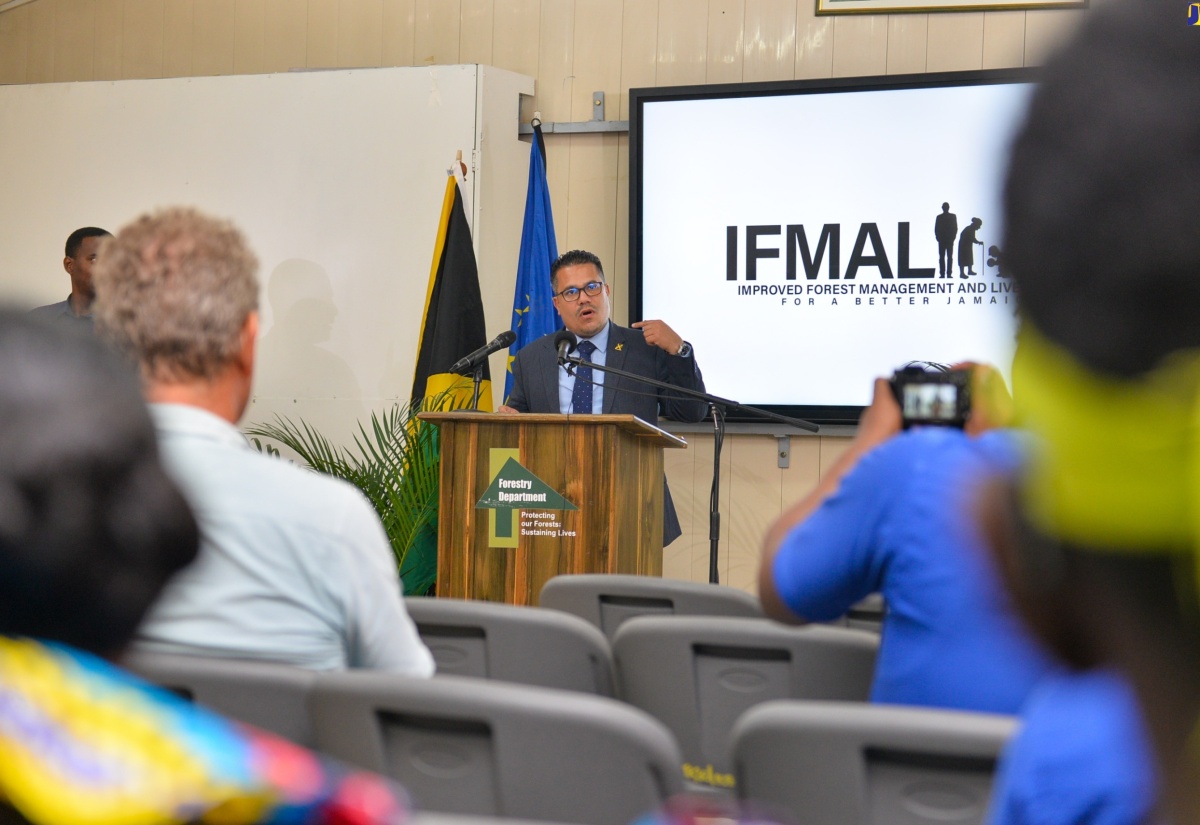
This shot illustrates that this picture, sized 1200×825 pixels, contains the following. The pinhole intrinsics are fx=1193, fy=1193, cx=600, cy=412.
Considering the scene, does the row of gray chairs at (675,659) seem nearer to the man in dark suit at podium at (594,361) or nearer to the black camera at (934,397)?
the black camera at (934,397)

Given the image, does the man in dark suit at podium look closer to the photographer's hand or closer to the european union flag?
the european union flag

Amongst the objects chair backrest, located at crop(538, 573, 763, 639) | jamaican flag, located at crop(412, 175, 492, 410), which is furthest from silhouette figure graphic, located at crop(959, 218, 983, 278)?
chair backrest, located at crop(538, 573, 763, 639)

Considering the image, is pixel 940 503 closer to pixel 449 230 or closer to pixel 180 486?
pixel 180 486

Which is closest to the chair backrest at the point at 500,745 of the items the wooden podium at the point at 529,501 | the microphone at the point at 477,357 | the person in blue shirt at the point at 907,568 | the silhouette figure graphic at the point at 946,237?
the person in blue shirt at the point at 907,568

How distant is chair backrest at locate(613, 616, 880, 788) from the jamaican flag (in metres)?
3.94

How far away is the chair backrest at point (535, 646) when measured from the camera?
186cm

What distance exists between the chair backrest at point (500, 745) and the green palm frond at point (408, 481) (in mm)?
3657

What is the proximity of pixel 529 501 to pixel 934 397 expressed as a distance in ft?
8.01

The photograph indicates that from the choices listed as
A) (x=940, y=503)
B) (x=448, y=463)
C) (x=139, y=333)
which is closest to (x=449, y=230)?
(x=448, y=463)

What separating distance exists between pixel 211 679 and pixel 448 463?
2627 mm

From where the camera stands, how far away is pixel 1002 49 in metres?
6.09

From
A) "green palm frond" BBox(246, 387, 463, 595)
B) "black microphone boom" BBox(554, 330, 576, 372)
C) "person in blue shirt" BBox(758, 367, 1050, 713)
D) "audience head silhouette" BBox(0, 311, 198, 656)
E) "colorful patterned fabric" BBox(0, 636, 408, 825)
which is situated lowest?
"green palm frond" BBox(246, 387, 463, 595)

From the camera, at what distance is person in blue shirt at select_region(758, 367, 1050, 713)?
5.04ft

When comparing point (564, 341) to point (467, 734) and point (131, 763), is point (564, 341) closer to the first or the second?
point (467, 734)
